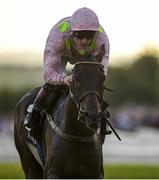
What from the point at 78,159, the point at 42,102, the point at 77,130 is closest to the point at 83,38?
the point at 77,130

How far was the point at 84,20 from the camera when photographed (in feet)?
30.5

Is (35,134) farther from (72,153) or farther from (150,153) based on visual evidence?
(150,153)

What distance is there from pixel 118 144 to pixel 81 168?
59.3ft

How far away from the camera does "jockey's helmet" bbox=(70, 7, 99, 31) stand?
9258mm

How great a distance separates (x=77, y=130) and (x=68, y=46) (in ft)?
3.02

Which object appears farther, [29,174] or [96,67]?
[29,174]

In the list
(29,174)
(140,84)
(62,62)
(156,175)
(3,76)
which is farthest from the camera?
(140,84)

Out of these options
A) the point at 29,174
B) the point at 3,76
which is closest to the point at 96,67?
the point at 29,174

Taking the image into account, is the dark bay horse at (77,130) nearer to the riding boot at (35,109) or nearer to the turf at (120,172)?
the riding boot at (35,109)

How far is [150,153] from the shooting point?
2605cm

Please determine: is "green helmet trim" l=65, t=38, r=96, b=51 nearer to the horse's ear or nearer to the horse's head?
the horse's ear

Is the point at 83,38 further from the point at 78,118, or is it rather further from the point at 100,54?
the point at 78,118

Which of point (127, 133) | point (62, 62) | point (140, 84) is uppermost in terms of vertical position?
point (62, 62)

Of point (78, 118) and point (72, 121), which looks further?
point (72, 121)
